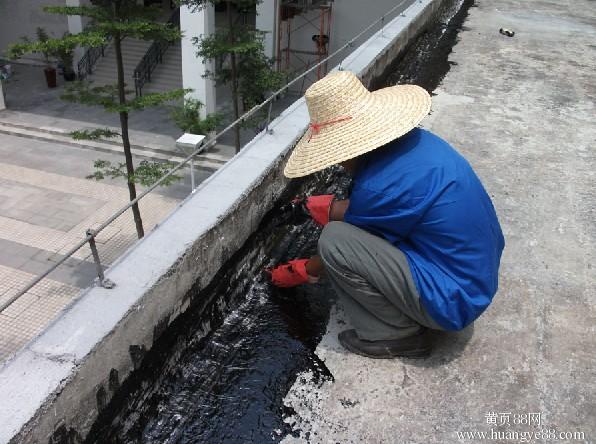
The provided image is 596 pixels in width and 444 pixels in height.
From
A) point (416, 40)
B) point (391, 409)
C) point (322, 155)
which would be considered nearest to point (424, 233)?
point (322, 155)

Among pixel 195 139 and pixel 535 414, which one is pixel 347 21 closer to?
pixel 195 139

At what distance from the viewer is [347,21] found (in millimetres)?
17375

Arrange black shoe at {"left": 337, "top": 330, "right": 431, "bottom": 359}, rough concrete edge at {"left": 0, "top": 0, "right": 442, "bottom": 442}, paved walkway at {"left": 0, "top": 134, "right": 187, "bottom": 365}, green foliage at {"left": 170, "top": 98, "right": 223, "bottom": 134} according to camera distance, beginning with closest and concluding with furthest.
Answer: rough concrete edge at {"left": 0, "top": 0, "right": 442, "bottom": 442} → black shoe at {"left": 337, "top": 330, "right": 431, "bottom": 359} → paved walkway at {"left": 0, "top": 134, "right": 187, "bottom": 365} → green foliage at {"left": 170, "top": 98, "right": 223, "bottom": 134}

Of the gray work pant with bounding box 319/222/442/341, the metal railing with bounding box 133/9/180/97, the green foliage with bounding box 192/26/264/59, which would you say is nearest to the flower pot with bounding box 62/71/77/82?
the metal railing with bounding box 133/9/180/97

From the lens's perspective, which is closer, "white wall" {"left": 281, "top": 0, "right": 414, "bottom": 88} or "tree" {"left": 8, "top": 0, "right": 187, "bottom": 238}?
"tree" {"left": 8, "top": 0, "right": 187, "bottom": 238}

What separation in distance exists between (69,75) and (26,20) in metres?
3.25

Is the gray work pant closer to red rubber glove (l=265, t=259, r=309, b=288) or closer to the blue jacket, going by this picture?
the blue jacket

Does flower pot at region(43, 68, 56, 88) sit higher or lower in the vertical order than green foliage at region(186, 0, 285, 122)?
lower

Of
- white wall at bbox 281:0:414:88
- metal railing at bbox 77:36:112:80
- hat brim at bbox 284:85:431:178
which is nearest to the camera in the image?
hat brim at bbox 284:85:431:178

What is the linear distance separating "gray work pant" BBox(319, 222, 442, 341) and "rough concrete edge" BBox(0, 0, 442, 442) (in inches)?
24.2

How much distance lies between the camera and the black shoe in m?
2.37

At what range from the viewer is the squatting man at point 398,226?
2.12 m

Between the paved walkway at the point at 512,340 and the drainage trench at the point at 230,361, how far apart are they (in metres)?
0.13

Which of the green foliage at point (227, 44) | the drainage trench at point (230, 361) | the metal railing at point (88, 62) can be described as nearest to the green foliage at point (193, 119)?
the green foliage at point (227, 44)
